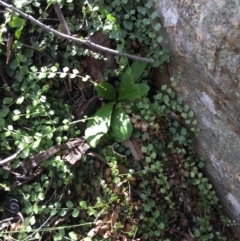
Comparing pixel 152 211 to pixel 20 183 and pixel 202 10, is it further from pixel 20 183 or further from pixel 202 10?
pixel 202 10

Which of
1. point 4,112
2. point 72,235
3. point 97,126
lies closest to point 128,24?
point 97,126

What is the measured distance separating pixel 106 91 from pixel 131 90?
14cm

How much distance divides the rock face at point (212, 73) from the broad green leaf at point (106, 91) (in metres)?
0.35

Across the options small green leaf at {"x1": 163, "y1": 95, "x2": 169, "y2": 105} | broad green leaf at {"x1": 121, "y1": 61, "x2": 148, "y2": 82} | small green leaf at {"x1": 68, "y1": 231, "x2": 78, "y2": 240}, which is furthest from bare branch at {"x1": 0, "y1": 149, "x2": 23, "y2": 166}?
small green leaf at {"x1": 163, "y1": 95, "x2": 169, "y2": 105}

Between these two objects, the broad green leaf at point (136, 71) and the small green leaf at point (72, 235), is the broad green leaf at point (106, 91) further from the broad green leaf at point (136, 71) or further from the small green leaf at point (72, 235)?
the small green leaf at point (72, 235)

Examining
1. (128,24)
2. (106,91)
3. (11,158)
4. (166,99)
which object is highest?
(128,24)

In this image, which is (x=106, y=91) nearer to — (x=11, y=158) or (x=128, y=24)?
(x=128, y=24)

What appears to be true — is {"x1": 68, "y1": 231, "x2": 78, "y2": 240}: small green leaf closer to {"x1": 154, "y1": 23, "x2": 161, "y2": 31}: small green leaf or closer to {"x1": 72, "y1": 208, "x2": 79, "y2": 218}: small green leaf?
{"x1": 72, "y1": 208, "x2": 79, "y2": 218}: small green leaf

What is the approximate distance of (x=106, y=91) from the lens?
2342 mm

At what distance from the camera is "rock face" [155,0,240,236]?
1.99 metres

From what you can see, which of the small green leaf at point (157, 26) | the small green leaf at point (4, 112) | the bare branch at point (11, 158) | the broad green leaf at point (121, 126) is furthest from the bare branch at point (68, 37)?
the bare branch at point (11, 158)

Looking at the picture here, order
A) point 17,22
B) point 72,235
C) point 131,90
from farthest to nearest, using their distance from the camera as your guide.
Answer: point 131,90, point 17,22, point 72,235

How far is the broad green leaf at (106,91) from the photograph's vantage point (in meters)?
2.30

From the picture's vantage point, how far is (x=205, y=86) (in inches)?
86.9
